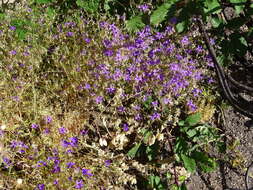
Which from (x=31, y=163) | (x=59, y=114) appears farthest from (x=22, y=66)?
(x=31, y=163)

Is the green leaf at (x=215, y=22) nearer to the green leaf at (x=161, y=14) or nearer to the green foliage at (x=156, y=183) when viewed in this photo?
the green leaf at (x=161, y=14)

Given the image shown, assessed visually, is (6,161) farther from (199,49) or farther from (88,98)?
(199,49)

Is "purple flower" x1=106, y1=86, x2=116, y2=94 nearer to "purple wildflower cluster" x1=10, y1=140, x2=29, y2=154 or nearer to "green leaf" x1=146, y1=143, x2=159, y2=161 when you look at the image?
"green leaf" x1=146, y1=143, x2=159, y2=161

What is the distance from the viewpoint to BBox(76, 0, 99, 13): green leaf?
3.17 m

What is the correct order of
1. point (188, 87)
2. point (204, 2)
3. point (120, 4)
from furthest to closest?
point (120, 4) → point (188, 87) → point (204, 2)

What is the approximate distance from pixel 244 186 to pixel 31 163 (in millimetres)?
1438

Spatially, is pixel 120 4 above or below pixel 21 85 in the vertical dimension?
above

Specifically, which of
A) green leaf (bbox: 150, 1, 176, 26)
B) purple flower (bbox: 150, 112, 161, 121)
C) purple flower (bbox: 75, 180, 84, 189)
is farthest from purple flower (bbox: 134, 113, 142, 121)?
green leaf (bbox: 150, 1, 176, 26)

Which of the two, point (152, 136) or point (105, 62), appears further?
Result: point (105, 62)

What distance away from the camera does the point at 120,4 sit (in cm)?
332

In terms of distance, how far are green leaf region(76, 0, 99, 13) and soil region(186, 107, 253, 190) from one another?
1375 mm

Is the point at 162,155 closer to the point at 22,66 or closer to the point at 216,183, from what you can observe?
the point at 216,183

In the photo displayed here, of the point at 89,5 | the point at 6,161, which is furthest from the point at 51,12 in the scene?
the point at 6,161

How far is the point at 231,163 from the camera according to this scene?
272 cm
